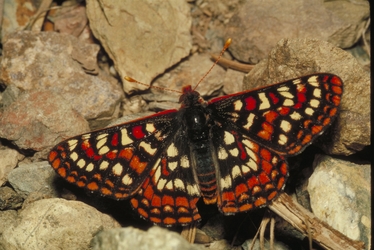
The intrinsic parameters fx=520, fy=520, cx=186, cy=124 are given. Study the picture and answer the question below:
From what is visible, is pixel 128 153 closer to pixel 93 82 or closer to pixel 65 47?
pixel 93 82

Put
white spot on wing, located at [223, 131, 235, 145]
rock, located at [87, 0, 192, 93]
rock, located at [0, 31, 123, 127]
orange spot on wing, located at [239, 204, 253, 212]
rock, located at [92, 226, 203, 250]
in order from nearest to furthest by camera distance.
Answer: rock, located at [92, 226, 203, 250] → orange spot on wing, located at [239, 204, 253, 212] → white spot on wing, located at [223, 131, 235, 145] → rock, located at [0, 31, 123, 127] → rock, located at [87, 0, 192, 93]

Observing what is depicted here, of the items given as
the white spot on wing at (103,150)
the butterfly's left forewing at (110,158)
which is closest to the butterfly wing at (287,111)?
the butterfly's left forewing at (110,158)

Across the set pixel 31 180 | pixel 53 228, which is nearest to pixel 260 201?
pixel 53 228

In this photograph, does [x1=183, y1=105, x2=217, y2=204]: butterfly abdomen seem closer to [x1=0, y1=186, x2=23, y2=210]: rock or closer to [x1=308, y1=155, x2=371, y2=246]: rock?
[x1=308, y1=155, x2=371, y2=246]: rock

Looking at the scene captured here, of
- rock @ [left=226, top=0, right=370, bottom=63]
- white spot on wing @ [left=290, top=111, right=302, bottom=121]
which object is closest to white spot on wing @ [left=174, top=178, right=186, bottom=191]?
white spot on wing @ [left=290, top=111, right=302, bottom=121]

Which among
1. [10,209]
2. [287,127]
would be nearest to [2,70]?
[10,209]

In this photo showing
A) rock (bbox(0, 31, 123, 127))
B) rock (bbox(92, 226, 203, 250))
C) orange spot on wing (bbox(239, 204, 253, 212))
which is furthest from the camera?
rock (bbox(0, 31, 123, 127))
